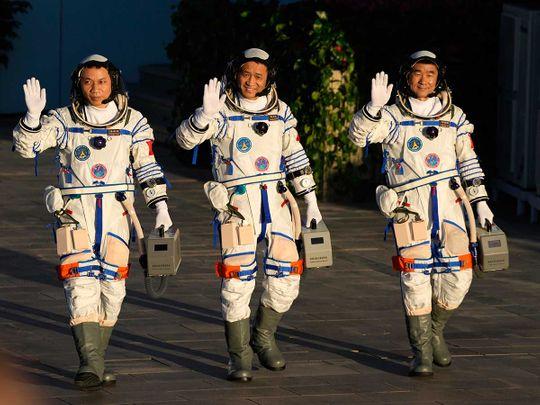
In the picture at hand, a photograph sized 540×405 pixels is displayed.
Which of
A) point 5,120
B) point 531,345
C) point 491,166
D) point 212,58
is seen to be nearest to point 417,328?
point 531,345

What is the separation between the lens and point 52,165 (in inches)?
705

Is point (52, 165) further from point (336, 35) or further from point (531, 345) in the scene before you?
point (531, 345)

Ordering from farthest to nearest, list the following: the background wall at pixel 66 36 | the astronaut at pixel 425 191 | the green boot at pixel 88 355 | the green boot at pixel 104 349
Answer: the background wall at pixel 66 36
the astronaut at pixel 425 191
the green boot at pixel 104 349
the green boot at pixel 88 355

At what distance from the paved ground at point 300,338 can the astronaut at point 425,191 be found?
1.32 ft

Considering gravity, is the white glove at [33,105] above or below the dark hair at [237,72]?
below

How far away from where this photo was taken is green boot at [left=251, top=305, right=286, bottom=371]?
951cm

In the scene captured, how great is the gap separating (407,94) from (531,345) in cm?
188

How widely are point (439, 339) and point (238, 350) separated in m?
1.29

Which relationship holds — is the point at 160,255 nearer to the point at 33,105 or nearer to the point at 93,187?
the point at 93,187

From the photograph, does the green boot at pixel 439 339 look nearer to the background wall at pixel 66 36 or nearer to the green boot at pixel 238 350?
the green boot at pixel 238 350

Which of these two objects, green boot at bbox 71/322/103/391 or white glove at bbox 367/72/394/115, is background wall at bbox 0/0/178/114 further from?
green boot at bbox 71/322/103/391

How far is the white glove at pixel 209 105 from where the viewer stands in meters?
9.16

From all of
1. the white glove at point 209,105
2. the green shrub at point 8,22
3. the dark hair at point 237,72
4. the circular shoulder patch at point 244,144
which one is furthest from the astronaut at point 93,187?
the green shrub at point 8,22

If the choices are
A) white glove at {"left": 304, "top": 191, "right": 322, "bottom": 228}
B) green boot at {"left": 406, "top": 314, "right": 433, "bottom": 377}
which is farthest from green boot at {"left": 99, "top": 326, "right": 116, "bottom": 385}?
green boot at {"left": 406, "top": 314, "right": 433, "bottom": 377}
